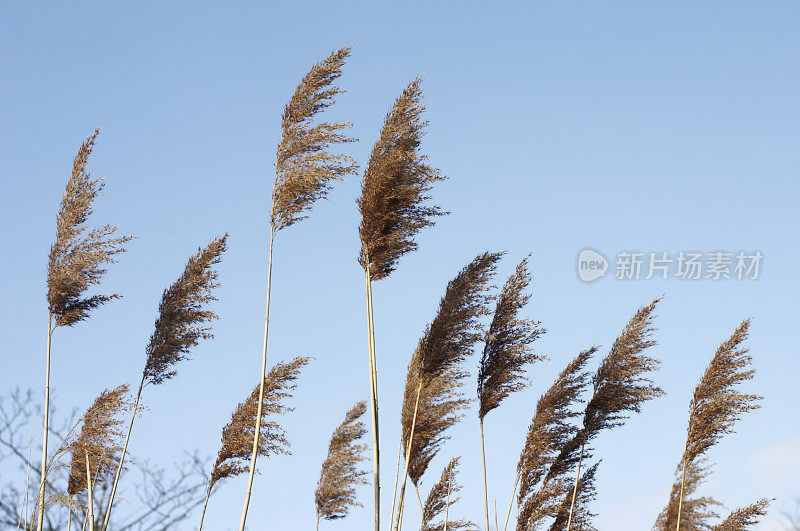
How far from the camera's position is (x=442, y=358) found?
6.25 meters

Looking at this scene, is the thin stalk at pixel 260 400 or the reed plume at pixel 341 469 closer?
the thin stalk at pixel 260 400

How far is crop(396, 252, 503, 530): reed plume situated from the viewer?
6.21 meters

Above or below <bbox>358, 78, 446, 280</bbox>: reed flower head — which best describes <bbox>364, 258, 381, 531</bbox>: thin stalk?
below

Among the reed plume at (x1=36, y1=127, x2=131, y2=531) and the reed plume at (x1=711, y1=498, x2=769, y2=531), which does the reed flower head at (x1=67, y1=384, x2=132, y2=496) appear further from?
the reed plume at (x1=711, y1=498, x2=769, y2=531)

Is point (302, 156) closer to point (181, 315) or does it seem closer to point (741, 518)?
point (181, 315)

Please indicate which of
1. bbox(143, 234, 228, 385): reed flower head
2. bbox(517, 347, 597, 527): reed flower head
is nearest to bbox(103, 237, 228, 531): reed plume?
bbox(143, 234, 228, 385): reed flower head

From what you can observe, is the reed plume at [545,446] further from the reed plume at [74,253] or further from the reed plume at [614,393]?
the reed plume at [74,253]

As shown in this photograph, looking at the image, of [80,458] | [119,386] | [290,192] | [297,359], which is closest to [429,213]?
[290,192]

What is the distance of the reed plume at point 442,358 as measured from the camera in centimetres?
621

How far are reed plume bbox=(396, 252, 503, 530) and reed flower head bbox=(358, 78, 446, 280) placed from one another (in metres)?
0.93

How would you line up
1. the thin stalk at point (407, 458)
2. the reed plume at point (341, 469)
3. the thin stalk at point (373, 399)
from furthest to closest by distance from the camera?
the reed plume at point (341, 469) → the thin stalk at point (407, 458) → the thin stalk at point (373, 399)

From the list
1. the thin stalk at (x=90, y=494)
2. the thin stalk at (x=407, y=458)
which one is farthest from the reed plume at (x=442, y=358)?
the thin stalk at (x=90, y=494)

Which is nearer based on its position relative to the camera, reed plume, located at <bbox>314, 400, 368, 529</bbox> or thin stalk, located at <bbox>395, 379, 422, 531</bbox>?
thin stalk, located at <bbox>395, 379, 422, 531</bbox>

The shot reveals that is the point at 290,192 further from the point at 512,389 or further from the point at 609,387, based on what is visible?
the point at 609,387
